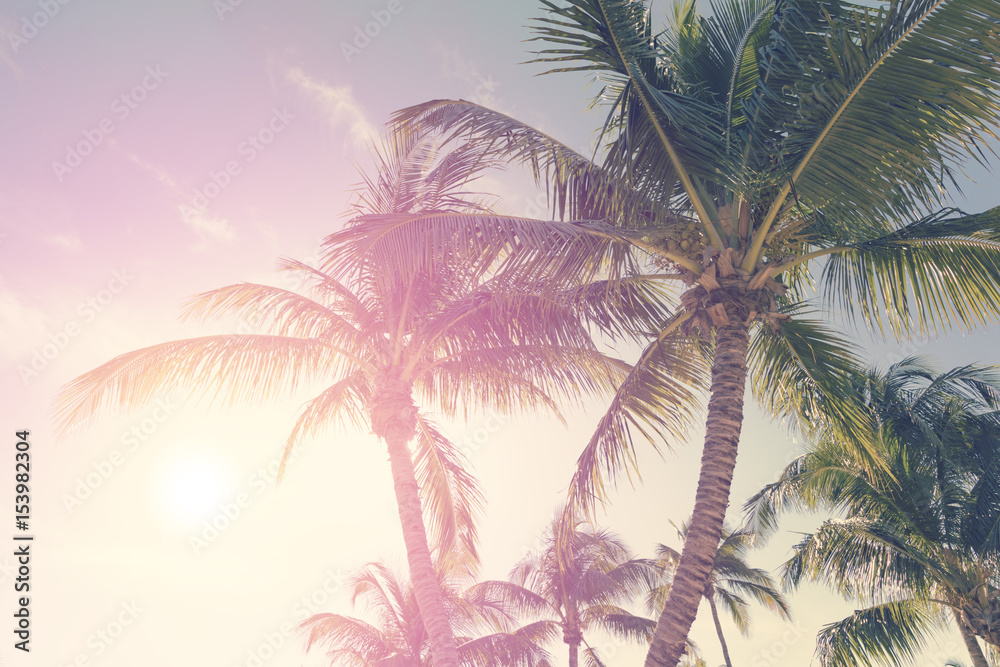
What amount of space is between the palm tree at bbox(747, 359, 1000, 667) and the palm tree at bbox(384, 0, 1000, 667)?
22.7ft

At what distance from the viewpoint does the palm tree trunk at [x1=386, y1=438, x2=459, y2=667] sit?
9141 millimetres

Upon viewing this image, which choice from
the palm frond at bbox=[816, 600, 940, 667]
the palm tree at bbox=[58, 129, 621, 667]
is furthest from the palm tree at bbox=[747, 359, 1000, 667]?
the palm tree at bbox=[58, 129, 621, 667]

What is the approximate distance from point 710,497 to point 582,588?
16.1 m

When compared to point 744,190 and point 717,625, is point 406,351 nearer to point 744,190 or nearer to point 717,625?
point 744,190

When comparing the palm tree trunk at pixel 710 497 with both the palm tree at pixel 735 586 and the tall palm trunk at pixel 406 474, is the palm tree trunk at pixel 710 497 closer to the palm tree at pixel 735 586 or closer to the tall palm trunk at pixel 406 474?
the tall palm trunk at pixel 406 474

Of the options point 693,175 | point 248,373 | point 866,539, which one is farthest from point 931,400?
point 248,373

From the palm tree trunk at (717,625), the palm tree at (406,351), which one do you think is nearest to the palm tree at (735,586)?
the palm tree trunk at (717,625)

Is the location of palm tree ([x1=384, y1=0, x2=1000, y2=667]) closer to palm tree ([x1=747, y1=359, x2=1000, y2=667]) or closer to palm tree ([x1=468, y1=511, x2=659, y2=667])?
palm tree ([x1=747, y1=359, x2=1000, y2=667])

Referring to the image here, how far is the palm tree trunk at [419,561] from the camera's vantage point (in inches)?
360

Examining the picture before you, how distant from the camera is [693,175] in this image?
7352mm

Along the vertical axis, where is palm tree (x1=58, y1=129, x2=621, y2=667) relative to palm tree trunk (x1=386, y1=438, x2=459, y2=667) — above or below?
above

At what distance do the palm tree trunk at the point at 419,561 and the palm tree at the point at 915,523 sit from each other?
8.12 m

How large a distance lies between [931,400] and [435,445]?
10.7 m

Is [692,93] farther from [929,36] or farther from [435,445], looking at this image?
[435,445]
